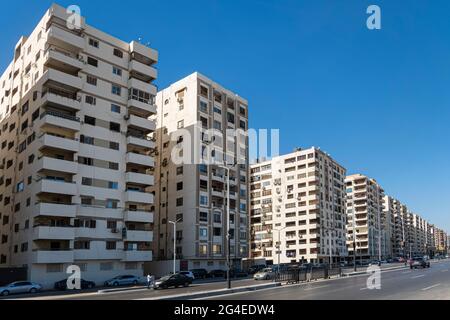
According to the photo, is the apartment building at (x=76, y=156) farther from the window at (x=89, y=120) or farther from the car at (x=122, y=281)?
the car at (x=122, y=281)

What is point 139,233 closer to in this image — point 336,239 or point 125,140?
point 125,140

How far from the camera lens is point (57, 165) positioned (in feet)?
177

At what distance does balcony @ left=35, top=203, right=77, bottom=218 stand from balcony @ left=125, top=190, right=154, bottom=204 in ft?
28.6

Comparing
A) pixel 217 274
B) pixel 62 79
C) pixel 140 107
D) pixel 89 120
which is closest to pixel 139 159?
pixel 140 107

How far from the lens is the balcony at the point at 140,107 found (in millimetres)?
64500

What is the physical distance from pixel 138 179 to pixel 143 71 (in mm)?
16812

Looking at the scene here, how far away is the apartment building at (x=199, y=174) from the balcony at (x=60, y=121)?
24.3 meters

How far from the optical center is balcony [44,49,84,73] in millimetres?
55938

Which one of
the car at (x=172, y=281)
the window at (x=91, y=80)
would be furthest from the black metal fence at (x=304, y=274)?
the window at (x=91, y=80)

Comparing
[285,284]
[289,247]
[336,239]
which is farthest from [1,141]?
[336,239]

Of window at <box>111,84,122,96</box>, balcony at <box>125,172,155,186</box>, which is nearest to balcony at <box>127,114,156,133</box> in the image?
window at <box>111,84,122,96</box>

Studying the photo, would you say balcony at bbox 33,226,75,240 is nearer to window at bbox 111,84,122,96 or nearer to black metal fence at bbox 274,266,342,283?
window at bbox 111,84,122,96

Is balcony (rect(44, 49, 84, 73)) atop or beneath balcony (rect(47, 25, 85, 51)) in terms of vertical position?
beneath
